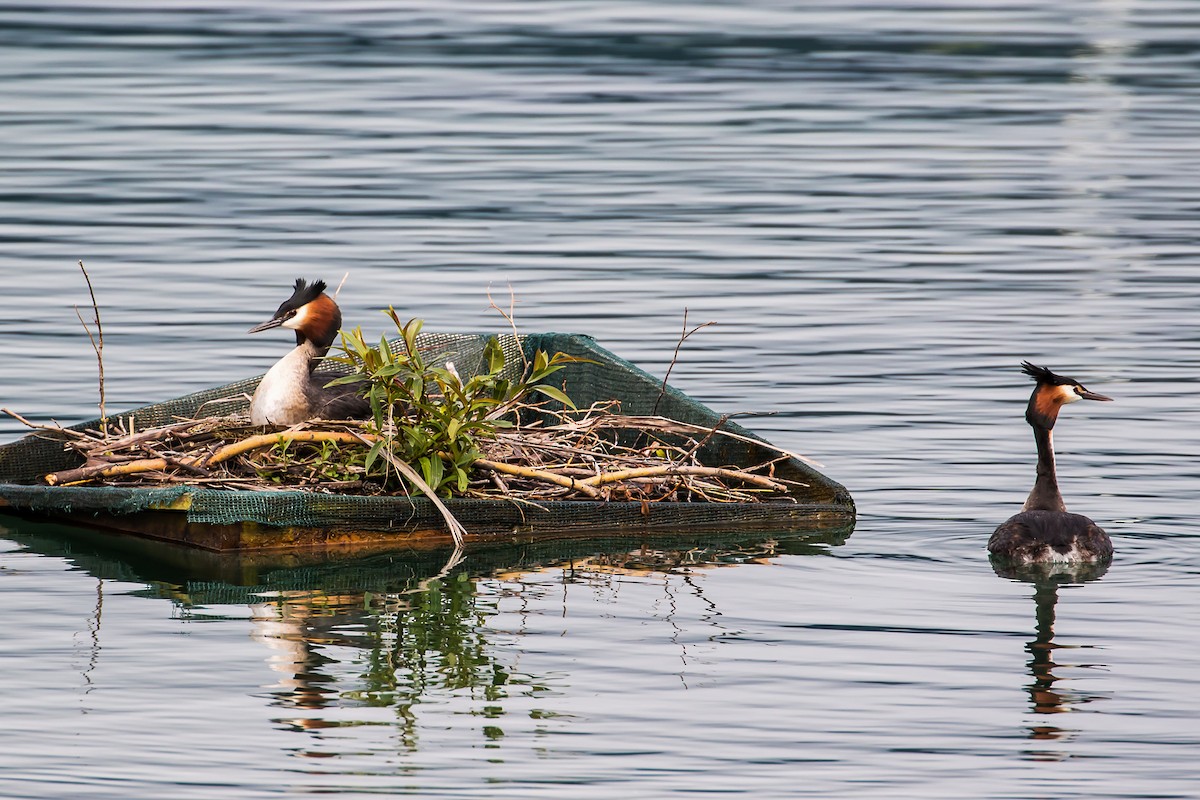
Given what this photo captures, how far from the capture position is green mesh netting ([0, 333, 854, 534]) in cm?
989

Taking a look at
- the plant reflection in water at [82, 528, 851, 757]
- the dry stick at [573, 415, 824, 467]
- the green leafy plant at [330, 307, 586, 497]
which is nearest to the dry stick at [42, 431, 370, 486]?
the green leafy plant at [330, 307, 586, 497]

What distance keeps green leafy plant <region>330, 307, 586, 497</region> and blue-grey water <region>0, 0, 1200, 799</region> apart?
0.47 meters

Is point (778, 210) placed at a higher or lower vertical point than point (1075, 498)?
higher

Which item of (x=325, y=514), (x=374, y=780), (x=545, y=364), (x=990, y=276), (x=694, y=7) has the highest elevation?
(x=694, y=7)

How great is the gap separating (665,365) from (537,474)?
417 cm

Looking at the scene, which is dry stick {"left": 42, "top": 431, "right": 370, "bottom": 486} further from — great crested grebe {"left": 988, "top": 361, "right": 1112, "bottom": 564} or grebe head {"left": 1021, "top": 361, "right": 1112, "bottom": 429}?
grebe head {"left": 1021, "top": 361, "right": 1112, "bottom": 429}

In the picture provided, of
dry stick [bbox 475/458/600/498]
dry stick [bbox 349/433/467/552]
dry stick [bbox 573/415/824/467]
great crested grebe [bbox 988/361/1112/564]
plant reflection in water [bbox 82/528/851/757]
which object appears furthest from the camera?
dry stick [bbox 573/415/824/467]

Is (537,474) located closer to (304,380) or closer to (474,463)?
(474,463)

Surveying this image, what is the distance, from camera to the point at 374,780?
7035mm

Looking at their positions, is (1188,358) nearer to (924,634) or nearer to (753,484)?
(753,484)

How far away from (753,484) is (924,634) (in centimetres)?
235

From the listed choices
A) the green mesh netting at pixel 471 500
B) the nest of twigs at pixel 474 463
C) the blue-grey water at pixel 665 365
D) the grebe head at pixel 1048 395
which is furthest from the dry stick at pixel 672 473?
the grebe head at pixel 1048 395

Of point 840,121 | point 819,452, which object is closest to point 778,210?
point 840,121

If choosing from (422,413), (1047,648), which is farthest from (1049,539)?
(422,413)
